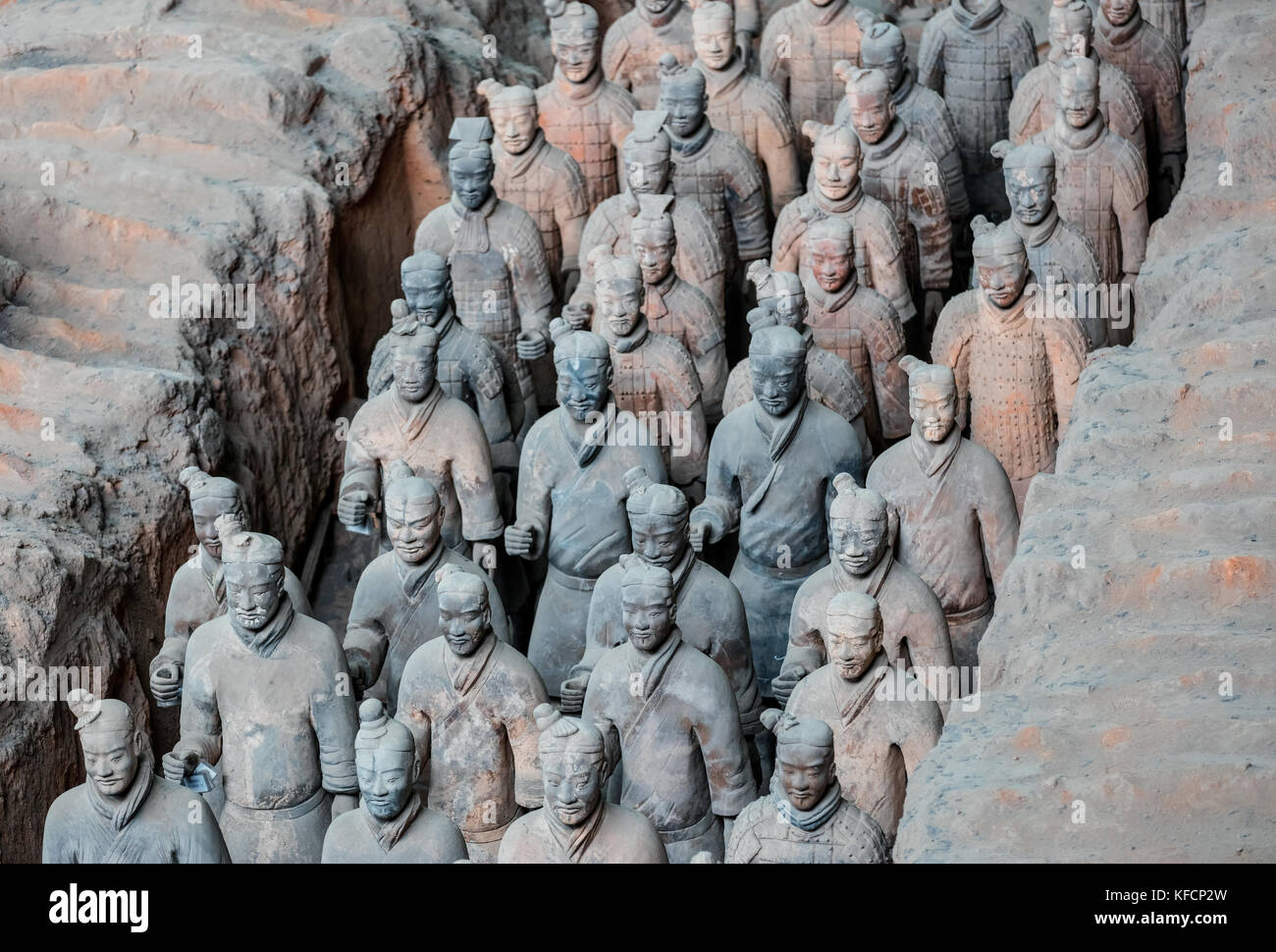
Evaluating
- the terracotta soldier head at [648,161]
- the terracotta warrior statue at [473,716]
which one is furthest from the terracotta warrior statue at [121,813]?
the terracotta soldier head at [648,161]

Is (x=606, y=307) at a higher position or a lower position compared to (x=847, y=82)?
lower

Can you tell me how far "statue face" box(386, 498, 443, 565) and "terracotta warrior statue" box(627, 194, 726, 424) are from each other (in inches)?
54.2

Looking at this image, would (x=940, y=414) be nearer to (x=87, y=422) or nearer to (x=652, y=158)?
(x=652, y=158)

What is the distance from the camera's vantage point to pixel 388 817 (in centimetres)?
634

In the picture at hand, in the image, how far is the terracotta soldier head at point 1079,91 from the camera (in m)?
9.16

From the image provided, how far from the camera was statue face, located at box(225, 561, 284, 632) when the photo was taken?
6984 millimetres

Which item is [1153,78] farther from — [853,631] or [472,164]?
[853,631]

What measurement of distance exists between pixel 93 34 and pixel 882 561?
16.1 ft

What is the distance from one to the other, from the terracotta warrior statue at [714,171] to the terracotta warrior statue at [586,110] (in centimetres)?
45

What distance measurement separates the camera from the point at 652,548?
288 inches

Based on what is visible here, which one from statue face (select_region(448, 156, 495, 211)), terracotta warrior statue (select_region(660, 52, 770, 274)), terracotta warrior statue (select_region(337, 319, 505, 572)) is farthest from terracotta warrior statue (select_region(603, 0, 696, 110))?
terracotta warrior statue (select_region(337, 319, 505, 572))

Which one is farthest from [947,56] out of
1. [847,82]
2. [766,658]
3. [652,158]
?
[766,658]

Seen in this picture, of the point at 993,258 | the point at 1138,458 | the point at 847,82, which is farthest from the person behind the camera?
the point at 847,82

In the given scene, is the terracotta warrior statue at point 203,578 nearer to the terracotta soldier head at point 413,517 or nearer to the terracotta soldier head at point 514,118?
the terracotta soldier head at point 413,517
